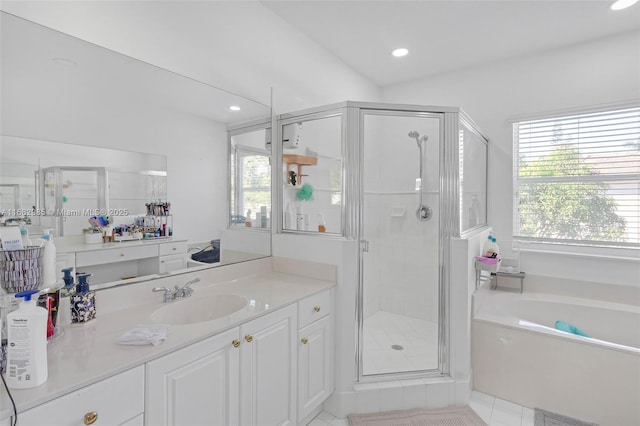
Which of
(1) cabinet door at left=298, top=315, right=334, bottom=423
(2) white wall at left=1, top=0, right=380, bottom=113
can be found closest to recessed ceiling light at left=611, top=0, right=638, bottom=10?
(2) white wall at left=1, top=0, right=380, bottom=113

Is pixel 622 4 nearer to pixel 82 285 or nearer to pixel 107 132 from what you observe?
→ pixel 107 132

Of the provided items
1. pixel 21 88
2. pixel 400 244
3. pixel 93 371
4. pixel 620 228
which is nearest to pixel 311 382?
pixel 93 371

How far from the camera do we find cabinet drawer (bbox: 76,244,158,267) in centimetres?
139

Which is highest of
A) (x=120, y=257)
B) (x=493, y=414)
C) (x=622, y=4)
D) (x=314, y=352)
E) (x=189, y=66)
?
(x=622, y=4)

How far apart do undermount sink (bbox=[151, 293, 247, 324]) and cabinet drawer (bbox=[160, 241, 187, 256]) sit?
0.87 feet

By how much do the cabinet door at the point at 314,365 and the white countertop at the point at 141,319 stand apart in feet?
0.78

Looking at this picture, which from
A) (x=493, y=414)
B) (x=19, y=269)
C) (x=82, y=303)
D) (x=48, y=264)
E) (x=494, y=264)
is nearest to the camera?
(x=19, y=269)

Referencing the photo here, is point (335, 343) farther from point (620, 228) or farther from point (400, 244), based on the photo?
point (620, 228)

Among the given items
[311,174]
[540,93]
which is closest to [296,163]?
[311,174]

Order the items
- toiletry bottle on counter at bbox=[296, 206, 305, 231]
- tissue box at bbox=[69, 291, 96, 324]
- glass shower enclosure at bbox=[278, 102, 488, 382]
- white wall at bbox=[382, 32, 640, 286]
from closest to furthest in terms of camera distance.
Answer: tissue box at bbox=[69, 291, 96, 324]
glass shower enclosure at bbox=[278, 102, 488, 382]
toiletry bottle on counter at bbox=[296, 206, 305, 231]
white wall at bbox=[382, 32, 640, 286]

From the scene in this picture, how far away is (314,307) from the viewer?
183 cm

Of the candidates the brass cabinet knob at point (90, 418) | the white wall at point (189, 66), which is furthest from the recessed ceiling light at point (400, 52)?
the brass cabinet knob at point (90, 418)

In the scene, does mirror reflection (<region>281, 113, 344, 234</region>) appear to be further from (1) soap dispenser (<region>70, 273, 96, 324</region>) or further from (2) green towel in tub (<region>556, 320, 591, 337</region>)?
(2) green towel in tub (<region>556, 320, 591, 337</region>)

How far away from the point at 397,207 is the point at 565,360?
1524mm
